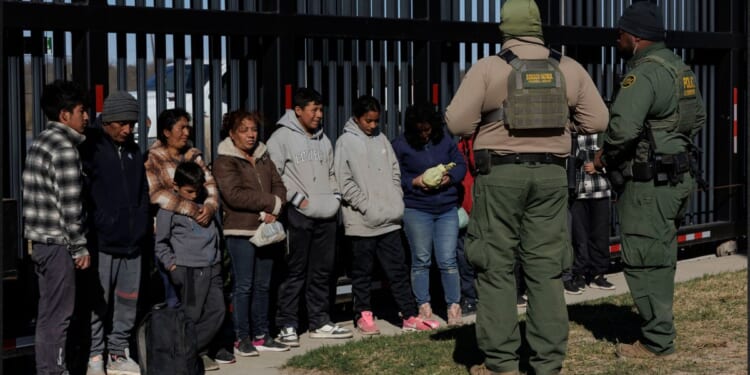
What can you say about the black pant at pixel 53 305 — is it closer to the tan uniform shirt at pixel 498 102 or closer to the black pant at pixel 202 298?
the black pant at pixel 202 298

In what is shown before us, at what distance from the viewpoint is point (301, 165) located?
9094 millimetres

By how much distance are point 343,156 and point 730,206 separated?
19.0 ft

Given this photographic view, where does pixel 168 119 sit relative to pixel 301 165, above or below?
above

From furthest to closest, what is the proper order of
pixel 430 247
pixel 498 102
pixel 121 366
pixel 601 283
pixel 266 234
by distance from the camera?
1. pixel 601 283
2. pixel 430 247
3. pixel 266 234
4. pixel 121 366
5. pixel 498 102

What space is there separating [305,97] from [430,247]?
5.32 feet

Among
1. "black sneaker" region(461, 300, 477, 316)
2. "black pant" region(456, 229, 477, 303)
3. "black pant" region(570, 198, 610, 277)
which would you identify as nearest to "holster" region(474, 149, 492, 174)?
"black pant" region(456, 229, 477, 303)

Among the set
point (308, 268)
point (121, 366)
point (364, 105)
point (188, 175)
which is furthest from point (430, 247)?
point (121, 366)

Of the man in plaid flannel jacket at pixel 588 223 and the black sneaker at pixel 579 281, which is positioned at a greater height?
the man in plaid flannel jacket at pixel 588 223

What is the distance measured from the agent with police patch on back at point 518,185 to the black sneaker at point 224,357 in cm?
209

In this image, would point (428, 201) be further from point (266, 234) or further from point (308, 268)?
point (266, 234)

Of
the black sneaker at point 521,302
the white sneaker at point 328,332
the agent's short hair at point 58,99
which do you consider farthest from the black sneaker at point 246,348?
the black sneaker at point 521,302

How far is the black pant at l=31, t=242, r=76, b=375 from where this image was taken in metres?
7.59

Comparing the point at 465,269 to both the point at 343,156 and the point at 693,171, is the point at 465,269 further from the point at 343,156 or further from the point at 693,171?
the point at 693,171

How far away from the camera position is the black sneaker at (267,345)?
8.98m
